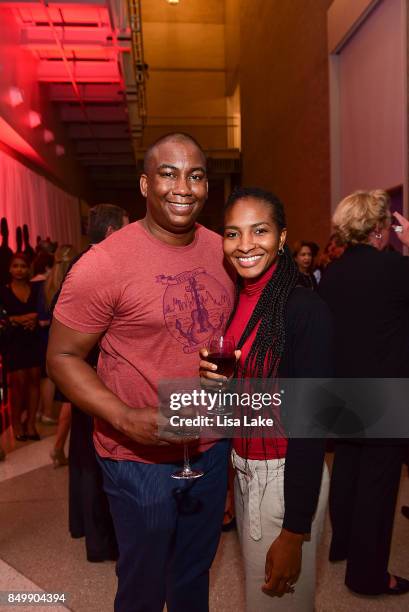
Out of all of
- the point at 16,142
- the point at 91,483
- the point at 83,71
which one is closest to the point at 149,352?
the point at 91,483

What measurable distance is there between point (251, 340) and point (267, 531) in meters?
0.50

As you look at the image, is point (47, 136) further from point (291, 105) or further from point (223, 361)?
point (223, 361)

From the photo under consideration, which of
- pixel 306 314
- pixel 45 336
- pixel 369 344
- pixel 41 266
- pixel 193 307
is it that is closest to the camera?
pixel 306 314

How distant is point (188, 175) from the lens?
1.60 m

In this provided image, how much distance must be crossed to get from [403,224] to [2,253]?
16.0ft

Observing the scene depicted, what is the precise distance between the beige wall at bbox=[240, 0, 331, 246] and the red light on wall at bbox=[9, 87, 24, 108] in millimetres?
3725

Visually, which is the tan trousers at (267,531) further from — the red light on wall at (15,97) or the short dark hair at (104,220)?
the red light on wall at (15,97)

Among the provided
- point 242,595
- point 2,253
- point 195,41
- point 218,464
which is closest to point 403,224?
point 218,464

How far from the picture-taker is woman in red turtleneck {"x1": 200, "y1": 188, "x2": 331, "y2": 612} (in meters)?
1.32

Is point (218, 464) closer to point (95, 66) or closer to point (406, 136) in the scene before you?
point (406, 136)

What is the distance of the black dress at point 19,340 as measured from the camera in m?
4.64

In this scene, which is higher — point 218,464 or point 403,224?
point 403,224

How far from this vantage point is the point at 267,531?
141cm

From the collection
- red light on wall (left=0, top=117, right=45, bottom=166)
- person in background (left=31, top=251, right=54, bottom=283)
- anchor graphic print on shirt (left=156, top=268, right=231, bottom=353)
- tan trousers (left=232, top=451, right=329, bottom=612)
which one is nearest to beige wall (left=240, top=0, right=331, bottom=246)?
person in background (left=31, top=251, right=54, bottom=283)
